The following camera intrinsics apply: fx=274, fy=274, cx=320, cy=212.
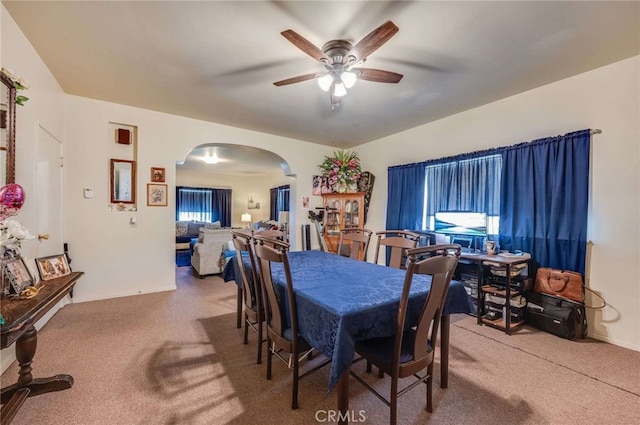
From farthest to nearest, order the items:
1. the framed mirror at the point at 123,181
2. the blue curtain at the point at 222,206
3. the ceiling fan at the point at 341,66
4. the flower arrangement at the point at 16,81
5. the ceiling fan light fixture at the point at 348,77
A: the blue curtain at the point at 222,206
the framed mirror at the point at 123,181
the ceiling fan light fixture at the point at 348,77
the ceiling fan at the point at 341,66
the flower arrangement at the point at 16,81

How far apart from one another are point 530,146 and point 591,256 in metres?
1.25

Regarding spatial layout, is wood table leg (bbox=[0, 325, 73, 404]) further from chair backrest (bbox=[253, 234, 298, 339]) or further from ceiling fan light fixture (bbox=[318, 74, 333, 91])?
ceiling fan light fixture (bbox=[318, 74, 333, 91])

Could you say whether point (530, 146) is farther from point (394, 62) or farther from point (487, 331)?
point (487, 331)

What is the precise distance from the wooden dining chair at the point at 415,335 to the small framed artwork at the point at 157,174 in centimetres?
367

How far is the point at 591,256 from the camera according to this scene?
2658 mm

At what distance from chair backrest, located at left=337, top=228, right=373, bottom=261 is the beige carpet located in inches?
41.3

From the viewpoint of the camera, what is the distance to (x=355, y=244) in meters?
2.91

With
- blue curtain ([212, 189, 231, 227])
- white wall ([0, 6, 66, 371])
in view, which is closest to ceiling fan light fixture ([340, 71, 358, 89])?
white wall ([0, 6, 66, 371])

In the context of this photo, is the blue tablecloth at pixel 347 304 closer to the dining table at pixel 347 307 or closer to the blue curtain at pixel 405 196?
the dining table at pixel 347 307

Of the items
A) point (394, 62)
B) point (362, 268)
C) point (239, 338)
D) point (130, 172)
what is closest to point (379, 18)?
point (394, 62)

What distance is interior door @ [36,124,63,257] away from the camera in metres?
2.63

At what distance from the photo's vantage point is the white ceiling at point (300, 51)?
6.19ft

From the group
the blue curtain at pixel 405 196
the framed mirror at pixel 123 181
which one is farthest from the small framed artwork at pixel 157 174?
the blue curtain at pixel 405 196

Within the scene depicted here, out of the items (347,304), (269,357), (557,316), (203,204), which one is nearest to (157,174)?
(269,357)
